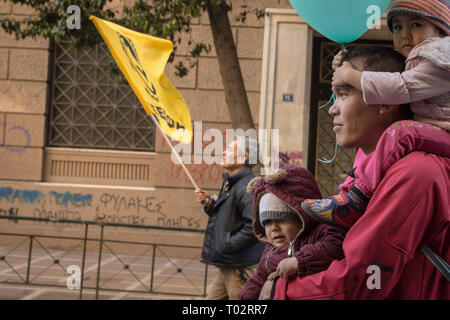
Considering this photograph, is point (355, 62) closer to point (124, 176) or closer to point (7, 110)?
point (124, 176)

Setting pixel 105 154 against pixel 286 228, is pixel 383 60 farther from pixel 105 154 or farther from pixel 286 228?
pixel 105 154

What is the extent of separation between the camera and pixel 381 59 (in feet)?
5.52

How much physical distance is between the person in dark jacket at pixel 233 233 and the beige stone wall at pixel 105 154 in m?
4.93

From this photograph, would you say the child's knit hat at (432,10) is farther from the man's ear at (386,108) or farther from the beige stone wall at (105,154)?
the beige stone wall at (105,154)

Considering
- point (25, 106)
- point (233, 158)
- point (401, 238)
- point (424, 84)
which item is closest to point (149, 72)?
point (233, 158)

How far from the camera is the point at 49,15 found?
23.2ft

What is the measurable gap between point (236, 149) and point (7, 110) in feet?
22.8

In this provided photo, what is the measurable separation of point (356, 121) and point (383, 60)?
0.22 meters

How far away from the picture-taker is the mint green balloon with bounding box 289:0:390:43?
2104 millimetres

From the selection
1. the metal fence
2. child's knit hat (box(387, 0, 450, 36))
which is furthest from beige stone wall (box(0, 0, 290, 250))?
child's knit hat (box(387, 0, 450, 36))

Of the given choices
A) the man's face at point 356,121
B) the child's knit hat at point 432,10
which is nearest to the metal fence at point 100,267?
the man's face at point 356,121

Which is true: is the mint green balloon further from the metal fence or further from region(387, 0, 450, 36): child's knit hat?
the metal fence

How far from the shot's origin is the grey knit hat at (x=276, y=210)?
2.11 meters
